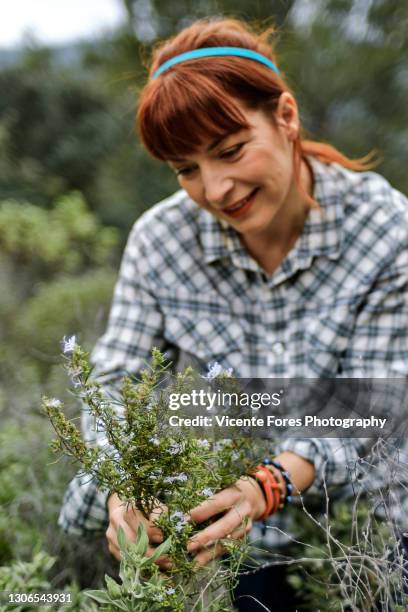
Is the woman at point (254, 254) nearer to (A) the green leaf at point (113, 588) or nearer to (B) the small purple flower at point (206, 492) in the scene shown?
(B) the small purple flower at point (206, 492)

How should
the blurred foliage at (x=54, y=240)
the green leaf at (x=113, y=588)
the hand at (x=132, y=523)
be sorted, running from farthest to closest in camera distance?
the blurred foliage at (x=54, y=240)
the hand at (x=132, y=523)
the green leaf at (x=113, y=588)

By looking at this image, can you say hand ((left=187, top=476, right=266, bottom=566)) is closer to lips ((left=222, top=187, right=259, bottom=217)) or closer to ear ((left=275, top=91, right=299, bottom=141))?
lips ((left=222, top=187, right=259, bottom=217))

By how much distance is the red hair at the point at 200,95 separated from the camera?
134 cm

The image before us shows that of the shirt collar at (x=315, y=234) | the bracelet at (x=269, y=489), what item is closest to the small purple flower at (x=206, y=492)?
the bracelet at (x=269, y=489)

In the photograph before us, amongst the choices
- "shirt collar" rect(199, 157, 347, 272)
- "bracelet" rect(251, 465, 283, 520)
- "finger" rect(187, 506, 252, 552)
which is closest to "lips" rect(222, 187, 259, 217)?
"shirt collar" rect(199, 157, 347, 272)

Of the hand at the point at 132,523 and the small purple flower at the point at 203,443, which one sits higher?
the small purple flower at the point at 203,443

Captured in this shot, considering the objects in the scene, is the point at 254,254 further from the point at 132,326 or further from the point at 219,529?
the point at 219,529

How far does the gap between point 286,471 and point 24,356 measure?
6.37 feet

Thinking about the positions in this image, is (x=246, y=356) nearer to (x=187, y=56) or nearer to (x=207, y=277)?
(x=207, y=277)

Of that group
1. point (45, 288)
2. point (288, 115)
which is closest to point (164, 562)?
point (288, 115)

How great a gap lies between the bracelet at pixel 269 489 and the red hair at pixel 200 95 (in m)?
0.64

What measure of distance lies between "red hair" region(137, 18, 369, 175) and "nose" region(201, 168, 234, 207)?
0.06 m

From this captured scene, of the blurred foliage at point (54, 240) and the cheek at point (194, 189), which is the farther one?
the blurred foliage at point (54, 240)

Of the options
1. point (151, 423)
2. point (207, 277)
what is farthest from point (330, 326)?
point (151, 423)
